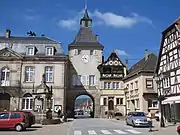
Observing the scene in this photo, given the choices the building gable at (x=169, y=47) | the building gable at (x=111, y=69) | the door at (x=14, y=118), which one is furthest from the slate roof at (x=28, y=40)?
the door at (x=14, y=118)

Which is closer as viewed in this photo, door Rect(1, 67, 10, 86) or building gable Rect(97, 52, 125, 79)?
door Rect(1, 67, 10, 86)

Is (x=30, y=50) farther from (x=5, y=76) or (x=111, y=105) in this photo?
(x=111, y=105)

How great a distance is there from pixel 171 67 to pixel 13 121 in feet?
57.8

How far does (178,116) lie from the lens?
26.4 m

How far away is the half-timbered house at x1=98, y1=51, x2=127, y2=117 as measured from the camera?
4738 centimetres

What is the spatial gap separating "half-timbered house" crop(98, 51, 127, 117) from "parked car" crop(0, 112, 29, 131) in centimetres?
2926

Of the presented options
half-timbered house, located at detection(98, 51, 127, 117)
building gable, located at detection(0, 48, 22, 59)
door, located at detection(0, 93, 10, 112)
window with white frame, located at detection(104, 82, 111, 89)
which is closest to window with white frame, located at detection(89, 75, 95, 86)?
half-timbered house, located at detection(98, 51, 127, 117)

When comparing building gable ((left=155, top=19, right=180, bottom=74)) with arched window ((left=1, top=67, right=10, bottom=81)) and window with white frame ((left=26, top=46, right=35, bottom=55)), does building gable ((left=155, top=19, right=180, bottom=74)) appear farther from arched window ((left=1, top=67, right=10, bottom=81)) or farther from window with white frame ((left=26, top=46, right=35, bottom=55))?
arched window ((left=1, top=67, right=10, bottom=81))

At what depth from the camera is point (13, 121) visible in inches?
736

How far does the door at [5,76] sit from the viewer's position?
41.3 metres

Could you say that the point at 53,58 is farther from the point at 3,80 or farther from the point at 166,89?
the point at 166,89

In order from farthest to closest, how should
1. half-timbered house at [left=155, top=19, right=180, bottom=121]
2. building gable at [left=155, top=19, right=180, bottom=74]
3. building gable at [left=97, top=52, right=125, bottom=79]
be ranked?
building gable at [left=97, top=52, right=125, bottom=79], building gable at [left=155, top=19, right=180, bottom=74], half-timbered house at [left=155, top=19, right=180, bottom=121]

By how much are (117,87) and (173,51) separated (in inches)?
859

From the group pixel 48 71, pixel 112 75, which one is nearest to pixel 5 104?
pixel 48 71
